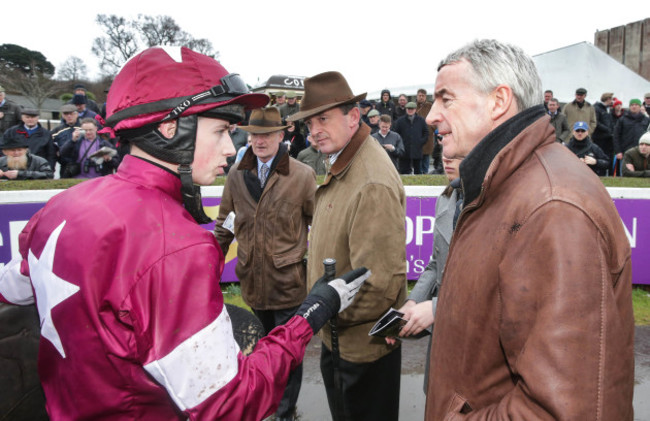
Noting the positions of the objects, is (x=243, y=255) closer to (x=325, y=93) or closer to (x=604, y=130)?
(x=325, y=93)

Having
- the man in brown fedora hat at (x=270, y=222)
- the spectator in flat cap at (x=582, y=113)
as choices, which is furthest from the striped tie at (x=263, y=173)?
the spectator in flat cap at (x=582, y=113)

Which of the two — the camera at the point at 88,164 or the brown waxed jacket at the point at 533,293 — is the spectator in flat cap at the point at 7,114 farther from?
the brown waxed jacket at the point at 533,293

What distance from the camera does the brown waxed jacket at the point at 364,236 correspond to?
268 cm

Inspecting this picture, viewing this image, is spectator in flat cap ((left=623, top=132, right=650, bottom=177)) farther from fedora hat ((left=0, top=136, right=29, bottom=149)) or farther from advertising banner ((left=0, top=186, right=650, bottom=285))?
fedora hat ((left=0, top=136, right=29, bottom=149))

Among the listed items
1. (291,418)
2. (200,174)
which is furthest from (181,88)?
(291,418)

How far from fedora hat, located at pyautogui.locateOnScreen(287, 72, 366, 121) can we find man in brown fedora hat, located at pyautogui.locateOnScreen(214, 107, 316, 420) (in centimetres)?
86

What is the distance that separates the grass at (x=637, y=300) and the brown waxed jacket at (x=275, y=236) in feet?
5.64

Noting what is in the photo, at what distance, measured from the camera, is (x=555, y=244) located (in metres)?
1.16

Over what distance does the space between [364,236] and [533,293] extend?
4.92ft

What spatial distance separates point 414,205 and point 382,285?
345 centimetres

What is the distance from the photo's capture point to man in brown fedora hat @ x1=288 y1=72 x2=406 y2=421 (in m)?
2.68

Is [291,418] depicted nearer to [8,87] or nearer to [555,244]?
[555,244]

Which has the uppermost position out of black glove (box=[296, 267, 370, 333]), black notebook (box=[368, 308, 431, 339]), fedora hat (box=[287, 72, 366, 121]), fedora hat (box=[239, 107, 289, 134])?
fedora hat (box=[287, 72, 366, 121])

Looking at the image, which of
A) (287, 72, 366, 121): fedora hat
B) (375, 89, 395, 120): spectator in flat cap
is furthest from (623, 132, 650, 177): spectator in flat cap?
(287, 72, 366, 121): fedora hat
